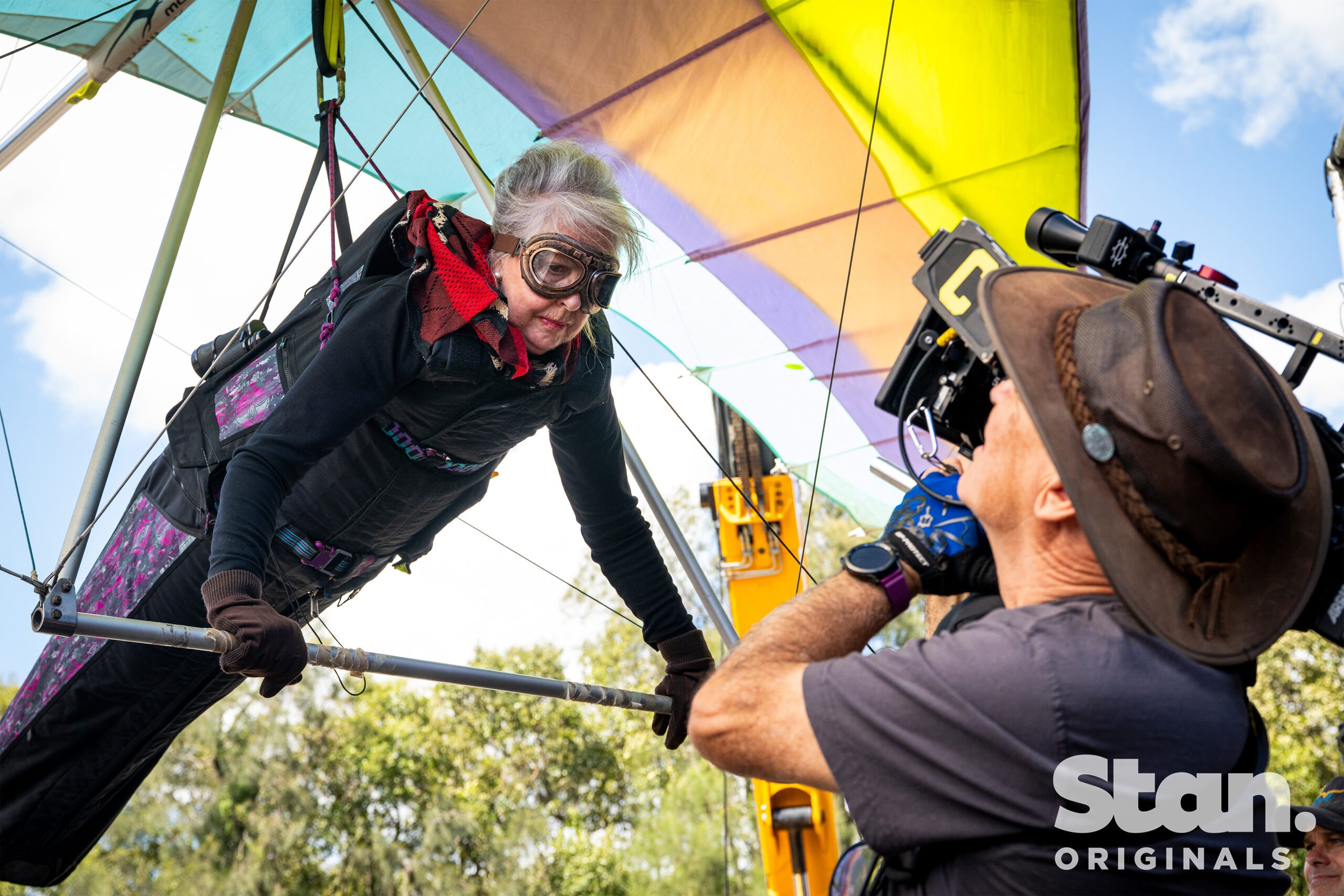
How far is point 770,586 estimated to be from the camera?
15.8 feet

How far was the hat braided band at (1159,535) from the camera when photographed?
0.99 meters

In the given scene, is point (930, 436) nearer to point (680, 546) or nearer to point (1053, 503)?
point (1053, 503)

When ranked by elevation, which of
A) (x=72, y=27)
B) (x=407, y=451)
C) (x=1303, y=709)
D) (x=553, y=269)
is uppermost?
(x=1303, y=709)

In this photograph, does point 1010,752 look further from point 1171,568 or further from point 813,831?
point 813,831

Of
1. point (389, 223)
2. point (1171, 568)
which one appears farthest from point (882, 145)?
point (1171, 568)

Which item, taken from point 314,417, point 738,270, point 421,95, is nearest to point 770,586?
point 738,270

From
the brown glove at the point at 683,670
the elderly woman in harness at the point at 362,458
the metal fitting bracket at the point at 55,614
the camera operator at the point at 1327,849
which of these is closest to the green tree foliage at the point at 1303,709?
the camera operator at the point at 1327,849

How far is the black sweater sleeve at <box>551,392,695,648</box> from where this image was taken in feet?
7.09

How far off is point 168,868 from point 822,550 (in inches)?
448

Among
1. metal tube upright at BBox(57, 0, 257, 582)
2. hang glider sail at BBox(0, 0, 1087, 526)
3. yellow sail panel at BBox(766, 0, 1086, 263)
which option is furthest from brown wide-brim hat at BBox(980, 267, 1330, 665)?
→ yellow sail panel at BBox(766, 0, 1086, 263)

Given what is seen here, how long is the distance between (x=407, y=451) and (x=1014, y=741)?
1260 millimetres

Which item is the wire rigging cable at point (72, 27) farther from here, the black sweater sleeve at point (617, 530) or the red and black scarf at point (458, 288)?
the black sweater sleeve at point (617, 530)

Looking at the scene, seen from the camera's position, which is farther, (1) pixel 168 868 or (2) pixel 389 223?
(1) pixel 168 868

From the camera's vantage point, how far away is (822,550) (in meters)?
18.3
